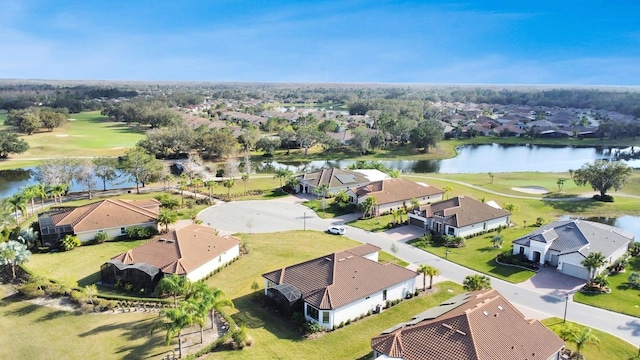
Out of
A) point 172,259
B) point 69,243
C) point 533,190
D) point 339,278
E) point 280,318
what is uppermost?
point 339,278

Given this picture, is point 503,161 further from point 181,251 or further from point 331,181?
point 181,251

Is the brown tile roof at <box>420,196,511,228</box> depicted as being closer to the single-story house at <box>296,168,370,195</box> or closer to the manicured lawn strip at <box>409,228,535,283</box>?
the manicured lawn strip at <box>409,228,535,283</box>

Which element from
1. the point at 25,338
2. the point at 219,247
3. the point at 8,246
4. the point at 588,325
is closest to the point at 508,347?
the point at 588,325

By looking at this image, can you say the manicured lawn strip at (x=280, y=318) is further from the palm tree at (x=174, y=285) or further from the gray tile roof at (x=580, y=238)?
the gray tile roof at (x=580, y=238)

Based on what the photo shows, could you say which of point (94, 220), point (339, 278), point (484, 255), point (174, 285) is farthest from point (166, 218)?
point (484, 255)

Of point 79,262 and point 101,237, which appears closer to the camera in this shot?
point 79,262

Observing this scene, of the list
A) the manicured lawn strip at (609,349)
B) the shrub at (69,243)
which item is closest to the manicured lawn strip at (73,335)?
the shrub at (69,243)

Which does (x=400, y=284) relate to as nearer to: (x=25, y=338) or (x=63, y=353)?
(x=63, y=353)
